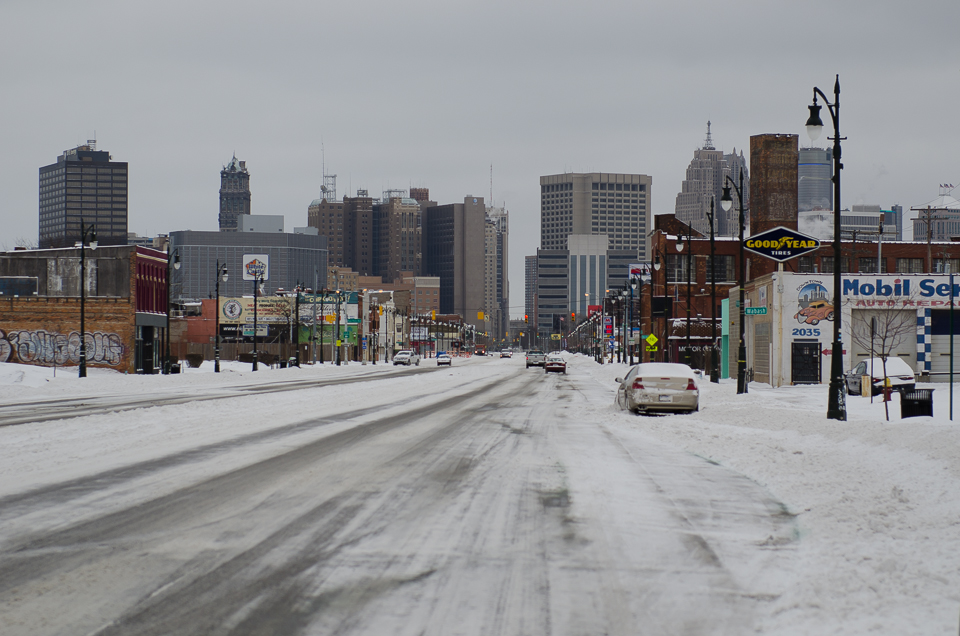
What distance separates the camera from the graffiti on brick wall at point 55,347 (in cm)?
6016

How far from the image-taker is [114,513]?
29.1 ft

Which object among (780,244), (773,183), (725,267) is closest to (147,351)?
(780,244)

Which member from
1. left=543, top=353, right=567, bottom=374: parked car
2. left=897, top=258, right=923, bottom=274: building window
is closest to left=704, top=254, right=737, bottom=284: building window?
left=897, top=258, right=923, bottom=274: building window

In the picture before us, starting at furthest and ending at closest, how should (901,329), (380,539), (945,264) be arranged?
(945,264) → (901,329) → (380,539)

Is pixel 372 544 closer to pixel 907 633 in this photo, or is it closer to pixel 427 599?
pixel 427 599

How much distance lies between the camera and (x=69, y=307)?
60812 millimetres

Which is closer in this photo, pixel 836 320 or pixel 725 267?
pixel 836 320

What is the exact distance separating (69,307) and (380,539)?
197 feet

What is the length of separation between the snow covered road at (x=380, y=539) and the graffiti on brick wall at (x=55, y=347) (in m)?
47.8

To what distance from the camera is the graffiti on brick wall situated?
60.2m

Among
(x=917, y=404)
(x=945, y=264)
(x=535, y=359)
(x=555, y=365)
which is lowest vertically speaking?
(x=535, y=359)

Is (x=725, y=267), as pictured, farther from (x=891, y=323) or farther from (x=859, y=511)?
(x=859, y=511)

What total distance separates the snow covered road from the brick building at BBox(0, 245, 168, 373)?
1892 inches

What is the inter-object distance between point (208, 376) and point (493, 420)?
116ft
